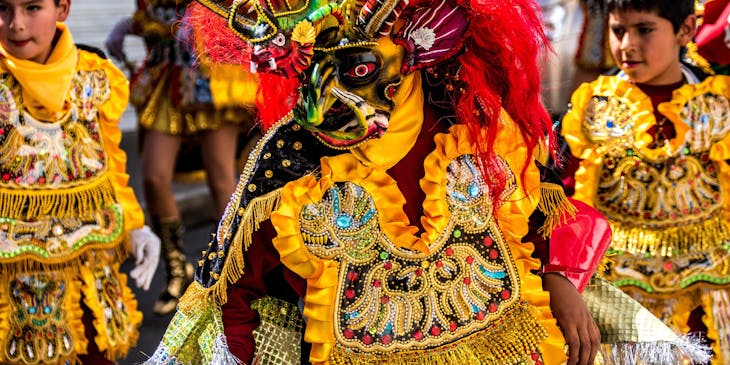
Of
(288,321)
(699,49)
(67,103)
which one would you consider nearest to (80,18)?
(67,103)

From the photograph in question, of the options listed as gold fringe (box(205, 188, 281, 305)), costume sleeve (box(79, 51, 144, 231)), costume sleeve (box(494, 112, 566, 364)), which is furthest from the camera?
costume sleeve (box(79, 51, 144, 231))

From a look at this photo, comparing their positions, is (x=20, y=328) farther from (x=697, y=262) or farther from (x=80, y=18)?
(x=80, y=18)

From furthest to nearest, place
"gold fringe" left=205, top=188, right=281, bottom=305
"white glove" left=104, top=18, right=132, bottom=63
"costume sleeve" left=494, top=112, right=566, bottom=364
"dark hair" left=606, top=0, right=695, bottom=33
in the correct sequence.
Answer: "white glove" left=104, top=18, right=132, bottom=63 < "dark hair" left=606, top=0, right=695, bottom=33 < "costume sleeve" left=494, top=112, right=566, bottom=364 < "gold fringe" left=205, top=188, right=281, bottom=305

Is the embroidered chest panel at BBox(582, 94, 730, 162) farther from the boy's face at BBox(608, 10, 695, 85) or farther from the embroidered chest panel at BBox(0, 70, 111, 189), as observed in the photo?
the embroidered chest panel at BBox(0, 70, 111, 189)

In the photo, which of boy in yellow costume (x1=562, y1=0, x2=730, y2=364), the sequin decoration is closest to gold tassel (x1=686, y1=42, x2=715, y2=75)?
boy in yellow costume (x1=562, y1=0, x2=730, y2=364)

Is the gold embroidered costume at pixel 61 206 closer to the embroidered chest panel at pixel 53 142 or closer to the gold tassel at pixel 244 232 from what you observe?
the embroidered chest panel at pixel 53 142

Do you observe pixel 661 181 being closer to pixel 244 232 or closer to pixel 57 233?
pixel 244 232

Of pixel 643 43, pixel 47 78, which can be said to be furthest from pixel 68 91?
pixel 643 43

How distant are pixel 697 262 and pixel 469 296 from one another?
1590 millimetres

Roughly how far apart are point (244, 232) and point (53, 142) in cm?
179

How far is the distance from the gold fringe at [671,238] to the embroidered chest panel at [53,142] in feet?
5.88

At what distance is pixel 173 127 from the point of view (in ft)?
20.1

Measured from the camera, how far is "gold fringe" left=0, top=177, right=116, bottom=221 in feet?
13.6

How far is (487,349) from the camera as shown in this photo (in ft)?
8.97
